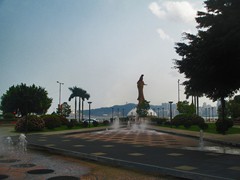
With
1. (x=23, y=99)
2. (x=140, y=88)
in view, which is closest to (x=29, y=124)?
(x=23, y=99)

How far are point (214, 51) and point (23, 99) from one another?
66.3 meters

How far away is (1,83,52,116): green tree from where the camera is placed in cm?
7550

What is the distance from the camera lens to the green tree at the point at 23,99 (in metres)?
75.5

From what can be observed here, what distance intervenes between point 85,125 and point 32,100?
4095cm

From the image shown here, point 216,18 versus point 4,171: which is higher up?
point 216,18

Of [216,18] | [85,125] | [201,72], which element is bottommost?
[85,125]

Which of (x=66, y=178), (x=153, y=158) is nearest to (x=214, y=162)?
(x=153, y=158)

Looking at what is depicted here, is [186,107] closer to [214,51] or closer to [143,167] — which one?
[214,51]

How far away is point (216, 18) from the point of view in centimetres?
1589

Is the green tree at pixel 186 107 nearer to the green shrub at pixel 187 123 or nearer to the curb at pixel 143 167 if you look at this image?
the green shrub at pixel 187 123

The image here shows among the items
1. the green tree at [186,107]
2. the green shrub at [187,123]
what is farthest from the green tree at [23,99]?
the green shrub at [187,123]

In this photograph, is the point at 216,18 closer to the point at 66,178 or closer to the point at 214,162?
the point at 214,162

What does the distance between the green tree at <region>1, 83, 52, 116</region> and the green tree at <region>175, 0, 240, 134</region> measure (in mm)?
61337

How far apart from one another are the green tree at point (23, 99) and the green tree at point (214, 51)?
61.3 m
